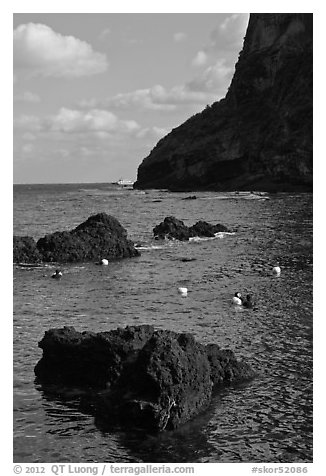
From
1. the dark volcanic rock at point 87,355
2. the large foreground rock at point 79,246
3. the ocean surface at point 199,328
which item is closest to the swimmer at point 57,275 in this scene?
the ocean surface at point 199,328

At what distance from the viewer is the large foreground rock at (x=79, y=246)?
164ft

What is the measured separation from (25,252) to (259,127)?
113 m

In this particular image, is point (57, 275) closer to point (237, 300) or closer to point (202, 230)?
point (237, 300)

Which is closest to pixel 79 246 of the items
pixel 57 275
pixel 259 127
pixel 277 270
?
pixel 57 275

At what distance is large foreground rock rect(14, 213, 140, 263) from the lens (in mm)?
49844

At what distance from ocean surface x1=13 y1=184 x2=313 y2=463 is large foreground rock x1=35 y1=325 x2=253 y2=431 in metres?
0.55

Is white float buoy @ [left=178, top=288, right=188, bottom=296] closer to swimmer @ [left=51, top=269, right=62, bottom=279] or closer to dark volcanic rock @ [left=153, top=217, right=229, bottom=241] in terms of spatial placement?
swimmer @ [left=51, top=269, right=62, bottom=279]

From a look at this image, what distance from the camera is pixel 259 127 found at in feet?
502

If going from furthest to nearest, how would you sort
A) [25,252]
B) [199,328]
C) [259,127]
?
[259,127], [25,252], [199,328]

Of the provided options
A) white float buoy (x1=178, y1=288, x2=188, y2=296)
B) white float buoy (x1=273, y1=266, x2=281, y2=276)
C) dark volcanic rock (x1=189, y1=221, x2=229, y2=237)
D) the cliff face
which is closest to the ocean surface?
white float buoy (x1=178, y1=288, x2=188, y2=296)

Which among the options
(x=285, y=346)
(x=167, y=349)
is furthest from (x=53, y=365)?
(x=285, y=346)

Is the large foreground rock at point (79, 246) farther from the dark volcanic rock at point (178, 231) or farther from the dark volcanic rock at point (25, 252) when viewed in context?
the dark volcanic rock at point (178, 231)
